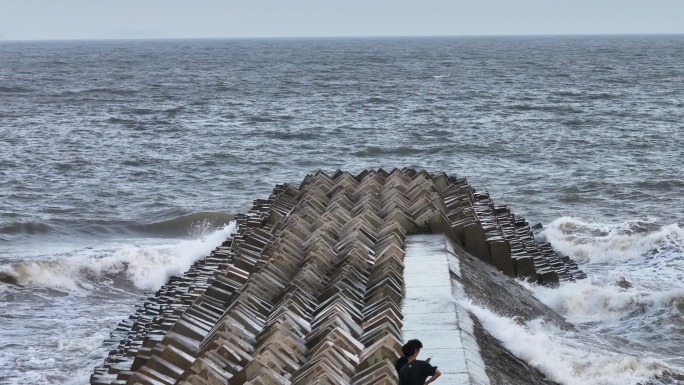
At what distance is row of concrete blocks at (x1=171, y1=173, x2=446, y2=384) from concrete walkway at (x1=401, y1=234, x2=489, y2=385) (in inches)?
8.1

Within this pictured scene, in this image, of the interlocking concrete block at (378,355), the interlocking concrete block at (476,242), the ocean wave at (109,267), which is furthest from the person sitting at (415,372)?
the ocean wave at (109,267)

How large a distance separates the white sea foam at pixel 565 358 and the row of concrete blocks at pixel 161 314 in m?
2.92

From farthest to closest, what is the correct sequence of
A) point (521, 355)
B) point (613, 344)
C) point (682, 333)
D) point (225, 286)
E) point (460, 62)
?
point (460, 62)
point (682, 333)
point (613, 344)
point (225, 286)
point (521, 355)

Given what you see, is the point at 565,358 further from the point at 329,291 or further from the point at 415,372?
the point at 415,372

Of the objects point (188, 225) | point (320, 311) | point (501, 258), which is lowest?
point (188, 225)

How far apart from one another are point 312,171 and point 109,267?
1258 cm

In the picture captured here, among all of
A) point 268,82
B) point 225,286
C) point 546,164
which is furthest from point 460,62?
point 225,286

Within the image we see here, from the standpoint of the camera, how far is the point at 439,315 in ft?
36.7

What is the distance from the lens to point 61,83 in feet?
225

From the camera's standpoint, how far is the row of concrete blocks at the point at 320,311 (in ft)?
30.0

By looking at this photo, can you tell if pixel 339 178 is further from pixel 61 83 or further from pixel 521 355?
pixel 61 83

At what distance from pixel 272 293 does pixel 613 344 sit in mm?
4217

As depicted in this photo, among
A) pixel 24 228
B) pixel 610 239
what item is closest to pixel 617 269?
pixel 610 239

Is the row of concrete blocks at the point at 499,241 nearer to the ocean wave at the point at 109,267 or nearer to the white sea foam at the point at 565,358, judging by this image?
the white sea foam at the point at 565,358
